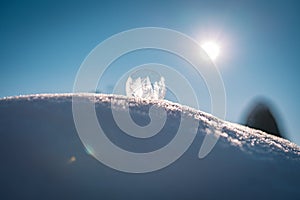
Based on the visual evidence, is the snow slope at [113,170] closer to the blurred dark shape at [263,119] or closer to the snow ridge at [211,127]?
the snow ridge at [211,127]

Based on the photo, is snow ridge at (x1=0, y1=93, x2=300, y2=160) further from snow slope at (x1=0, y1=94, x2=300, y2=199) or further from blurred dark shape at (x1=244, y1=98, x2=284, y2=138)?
blurred dark shape at (x1=244, y1=98, x2=284, y2=138)

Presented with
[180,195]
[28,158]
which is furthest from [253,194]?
[28,158]

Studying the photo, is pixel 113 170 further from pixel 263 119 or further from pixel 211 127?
pixel 263 119

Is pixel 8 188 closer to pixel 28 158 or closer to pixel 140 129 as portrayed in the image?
pixel 28 158

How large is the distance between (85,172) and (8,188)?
587 mm

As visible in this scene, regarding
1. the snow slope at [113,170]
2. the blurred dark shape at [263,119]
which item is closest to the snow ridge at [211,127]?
the snow slope at [113,170]

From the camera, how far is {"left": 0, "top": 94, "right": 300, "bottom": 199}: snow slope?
2572 mm

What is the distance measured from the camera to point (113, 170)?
2750mm

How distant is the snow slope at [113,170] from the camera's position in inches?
101

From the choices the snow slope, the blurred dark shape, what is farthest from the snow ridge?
the blurred dark shape

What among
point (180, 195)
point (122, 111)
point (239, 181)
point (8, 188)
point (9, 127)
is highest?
point (122, 111)

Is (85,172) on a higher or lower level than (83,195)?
higher

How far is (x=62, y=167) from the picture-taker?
8.77 ft

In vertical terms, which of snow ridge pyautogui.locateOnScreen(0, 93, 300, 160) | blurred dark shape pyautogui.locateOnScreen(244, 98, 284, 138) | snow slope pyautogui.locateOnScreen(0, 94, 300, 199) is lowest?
snow slope pyautogui.locateOnScreen(0, 94, 300, 199)
